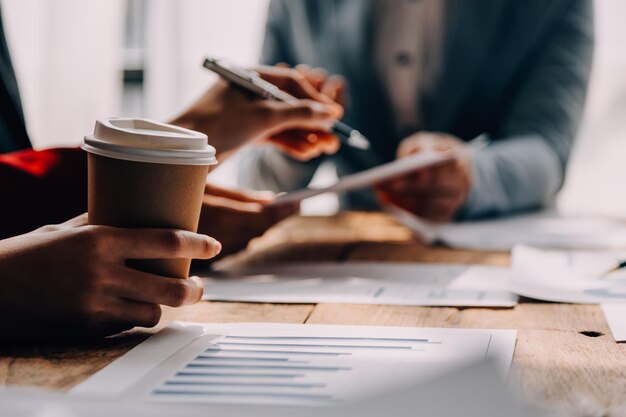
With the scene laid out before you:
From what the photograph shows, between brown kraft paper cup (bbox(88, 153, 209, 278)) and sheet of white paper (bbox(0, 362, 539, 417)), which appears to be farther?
brown kraft paper cup (bbox(88, 153, 209, 278))

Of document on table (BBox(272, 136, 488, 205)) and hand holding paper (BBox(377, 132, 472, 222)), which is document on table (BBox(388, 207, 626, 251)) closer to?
hand holding paper (BBox(377, 132, 472, 222))


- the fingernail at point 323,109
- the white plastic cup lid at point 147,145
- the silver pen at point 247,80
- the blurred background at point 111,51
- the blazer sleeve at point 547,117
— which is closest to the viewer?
the white plastic cup lid at point 147,145

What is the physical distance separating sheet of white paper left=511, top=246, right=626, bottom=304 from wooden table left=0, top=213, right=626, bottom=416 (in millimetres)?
31

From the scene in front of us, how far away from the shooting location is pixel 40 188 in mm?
841

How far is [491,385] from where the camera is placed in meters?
0.53

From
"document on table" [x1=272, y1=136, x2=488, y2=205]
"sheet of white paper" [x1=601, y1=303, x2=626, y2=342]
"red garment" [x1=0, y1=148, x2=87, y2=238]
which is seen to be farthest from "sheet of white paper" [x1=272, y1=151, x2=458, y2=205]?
"sheet of white paper" [x1=601, y1=303, x2=626, y2=342]

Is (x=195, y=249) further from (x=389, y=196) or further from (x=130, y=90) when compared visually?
(x=130, y=90)

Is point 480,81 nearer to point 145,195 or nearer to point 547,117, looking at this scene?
point 547,117

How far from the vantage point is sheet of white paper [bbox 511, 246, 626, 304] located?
85 cm

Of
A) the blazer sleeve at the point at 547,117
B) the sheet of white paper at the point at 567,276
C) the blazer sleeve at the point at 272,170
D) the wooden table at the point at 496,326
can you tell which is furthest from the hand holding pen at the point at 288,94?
the blazer sleeve at the point at 272,170

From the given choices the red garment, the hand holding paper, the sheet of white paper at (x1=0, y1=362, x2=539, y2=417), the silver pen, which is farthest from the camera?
the hand holding paper

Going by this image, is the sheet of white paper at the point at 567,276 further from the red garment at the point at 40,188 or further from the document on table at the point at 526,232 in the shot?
the red garment at the point at 40,188

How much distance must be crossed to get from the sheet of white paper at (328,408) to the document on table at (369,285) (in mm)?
308

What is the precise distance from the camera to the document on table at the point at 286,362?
515 mm
